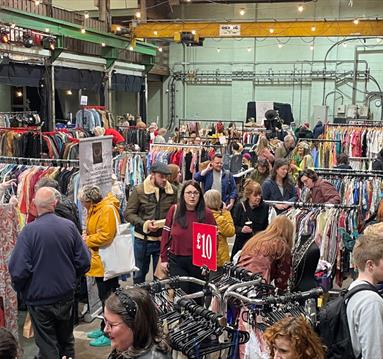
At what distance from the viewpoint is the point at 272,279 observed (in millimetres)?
3824

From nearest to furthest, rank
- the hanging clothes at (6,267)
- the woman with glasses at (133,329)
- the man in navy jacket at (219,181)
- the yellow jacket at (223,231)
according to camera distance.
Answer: the woman with glasses at (133,329), the hanging clothes at (6,267), the yellow jacket at (223,231), the man in navy jacket at (219,181)

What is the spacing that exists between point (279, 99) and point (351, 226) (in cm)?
1638

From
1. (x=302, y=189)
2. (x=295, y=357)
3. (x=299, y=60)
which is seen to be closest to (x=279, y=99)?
(x=299, y=60)

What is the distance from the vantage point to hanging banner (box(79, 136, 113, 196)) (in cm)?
526

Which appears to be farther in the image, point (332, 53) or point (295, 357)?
point (332, 53)

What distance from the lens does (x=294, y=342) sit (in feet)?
7.04

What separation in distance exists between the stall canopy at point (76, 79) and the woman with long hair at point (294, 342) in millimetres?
13078

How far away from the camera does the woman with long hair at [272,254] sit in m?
3.71

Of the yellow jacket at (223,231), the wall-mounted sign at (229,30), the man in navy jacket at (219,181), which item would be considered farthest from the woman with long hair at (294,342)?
the wall-mounted sign at (229,30)

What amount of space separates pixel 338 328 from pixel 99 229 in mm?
2547

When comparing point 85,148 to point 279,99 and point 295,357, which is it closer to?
point 295,357

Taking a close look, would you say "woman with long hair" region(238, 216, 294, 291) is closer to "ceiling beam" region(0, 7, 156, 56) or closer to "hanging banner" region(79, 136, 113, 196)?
"hanging banner" region(79, 136, 113, 196)

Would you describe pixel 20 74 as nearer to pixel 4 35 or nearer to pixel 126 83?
pixel 4 35

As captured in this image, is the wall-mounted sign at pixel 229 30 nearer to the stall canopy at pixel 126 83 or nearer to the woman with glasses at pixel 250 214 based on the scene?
the stall canopy at pixel 126 83
